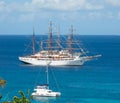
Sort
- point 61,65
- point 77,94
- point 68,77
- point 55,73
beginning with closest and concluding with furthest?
point 77,94 < point 68,77 < point 55,73 < point 61,65

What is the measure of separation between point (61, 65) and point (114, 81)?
83.8 feet

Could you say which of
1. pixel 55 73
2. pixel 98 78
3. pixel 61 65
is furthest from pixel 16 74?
pixel 61 65

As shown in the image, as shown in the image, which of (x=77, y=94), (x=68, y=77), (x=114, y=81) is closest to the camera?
(x=77, y=94)

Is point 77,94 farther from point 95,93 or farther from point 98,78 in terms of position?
point 98,78

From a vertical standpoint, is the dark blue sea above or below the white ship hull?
below

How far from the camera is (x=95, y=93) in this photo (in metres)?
50.9

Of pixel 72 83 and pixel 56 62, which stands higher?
pixel 56 62

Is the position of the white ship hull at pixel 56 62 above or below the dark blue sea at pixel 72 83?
above

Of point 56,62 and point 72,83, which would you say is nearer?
point 72,83

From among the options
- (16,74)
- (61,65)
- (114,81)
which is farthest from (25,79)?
(61,65)

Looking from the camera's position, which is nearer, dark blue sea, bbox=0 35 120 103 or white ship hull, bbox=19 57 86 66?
dark blue sea, bbox=0 35 120 103

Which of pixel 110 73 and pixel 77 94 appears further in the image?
pixel 110 73

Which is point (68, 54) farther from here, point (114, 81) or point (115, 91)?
point (115, 91)

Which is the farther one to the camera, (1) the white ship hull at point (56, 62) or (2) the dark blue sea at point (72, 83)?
(1) the white ship hull at point (56, 62)
